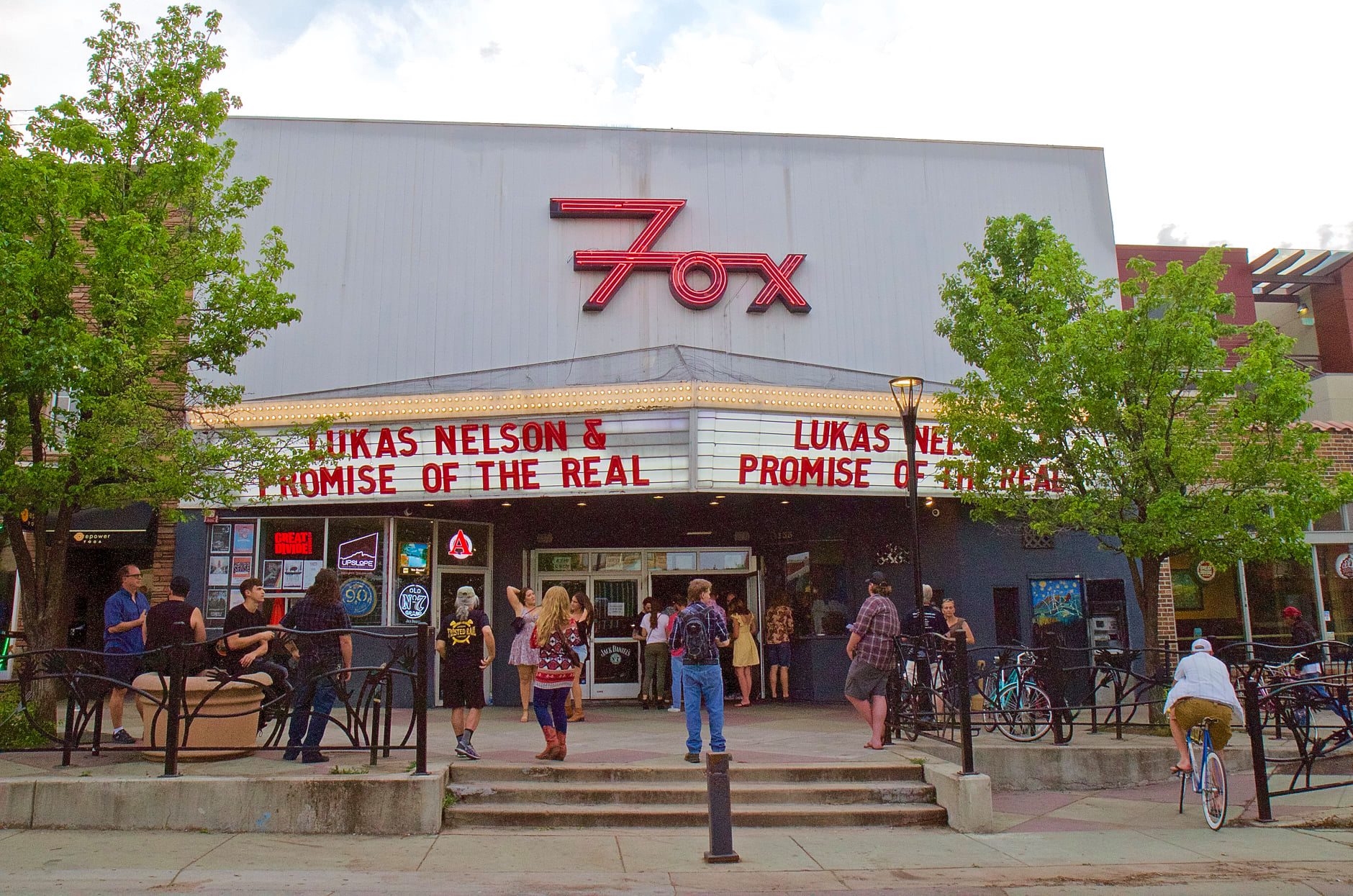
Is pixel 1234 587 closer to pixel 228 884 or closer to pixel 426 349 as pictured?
pixel 426 349

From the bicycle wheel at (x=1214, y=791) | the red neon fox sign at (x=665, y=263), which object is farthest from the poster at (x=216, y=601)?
the bicycle wheel at (x=1214, y=791)

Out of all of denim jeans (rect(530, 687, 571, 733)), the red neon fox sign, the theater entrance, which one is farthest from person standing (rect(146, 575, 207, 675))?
the red neon fox sign

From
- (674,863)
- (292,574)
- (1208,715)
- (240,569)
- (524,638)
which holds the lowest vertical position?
(674,863)

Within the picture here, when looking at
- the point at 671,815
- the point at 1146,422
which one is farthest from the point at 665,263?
the point at 671,815

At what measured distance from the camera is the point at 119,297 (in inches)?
405

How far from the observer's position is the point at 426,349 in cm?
1683

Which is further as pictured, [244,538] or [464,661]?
[244,538]

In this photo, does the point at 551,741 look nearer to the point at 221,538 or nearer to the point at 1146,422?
the point at 1146,422

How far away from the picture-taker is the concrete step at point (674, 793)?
28.1 ft

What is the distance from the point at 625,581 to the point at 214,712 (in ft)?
30.9

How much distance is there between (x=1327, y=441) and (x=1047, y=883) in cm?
Result: 1460

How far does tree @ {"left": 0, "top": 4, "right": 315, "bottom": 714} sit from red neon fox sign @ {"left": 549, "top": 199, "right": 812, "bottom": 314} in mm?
6290

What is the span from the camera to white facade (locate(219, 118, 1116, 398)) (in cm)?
1691

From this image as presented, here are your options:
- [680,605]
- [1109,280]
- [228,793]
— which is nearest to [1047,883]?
[228,793]
